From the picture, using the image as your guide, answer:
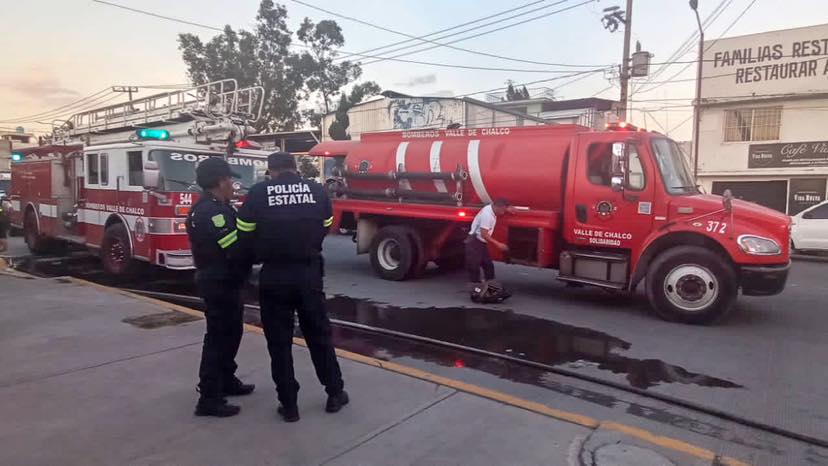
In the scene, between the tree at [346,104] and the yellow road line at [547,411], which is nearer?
the yellow road line at [547,411]

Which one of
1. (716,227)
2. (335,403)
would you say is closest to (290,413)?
(335,403)

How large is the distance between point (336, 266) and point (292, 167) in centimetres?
781

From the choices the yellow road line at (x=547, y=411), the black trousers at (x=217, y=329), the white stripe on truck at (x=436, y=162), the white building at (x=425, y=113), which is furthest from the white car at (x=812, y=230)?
the white building at (x=425, y=113)

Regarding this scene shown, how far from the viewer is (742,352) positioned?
19.2 feet

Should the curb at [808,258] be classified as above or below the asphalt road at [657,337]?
above

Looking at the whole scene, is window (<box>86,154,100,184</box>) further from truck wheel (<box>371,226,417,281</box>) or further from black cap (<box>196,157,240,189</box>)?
black cap (<box>196,157,240,189</box>)

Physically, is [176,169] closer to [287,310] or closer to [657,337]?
[287,310]

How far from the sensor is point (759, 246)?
6.64m

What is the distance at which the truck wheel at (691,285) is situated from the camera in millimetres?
6789

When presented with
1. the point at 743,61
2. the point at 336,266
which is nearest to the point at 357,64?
the point at 743,61

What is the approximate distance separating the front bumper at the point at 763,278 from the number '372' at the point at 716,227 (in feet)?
1.59

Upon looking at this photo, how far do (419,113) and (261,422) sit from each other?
2911cm

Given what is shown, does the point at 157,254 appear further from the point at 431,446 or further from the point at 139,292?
the point at 431,446

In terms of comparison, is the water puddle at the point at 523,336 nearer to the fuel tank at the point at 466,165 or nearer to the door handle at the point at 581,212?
the door handle at the point at 581,212
